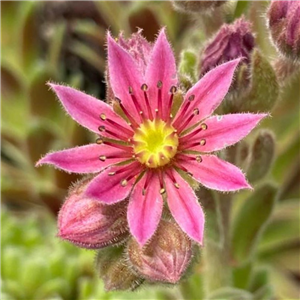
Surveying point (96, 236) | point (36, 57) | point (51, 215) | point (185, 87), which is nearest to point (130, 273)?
point (96, 236)

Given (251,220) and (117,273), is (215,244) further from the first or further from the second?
(117,273)

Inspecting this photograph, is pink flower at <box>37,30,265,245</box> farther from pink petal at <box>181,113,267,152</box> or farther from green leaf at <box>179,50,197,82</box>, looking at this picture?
green leaf at <box>179,50,197,82</box>

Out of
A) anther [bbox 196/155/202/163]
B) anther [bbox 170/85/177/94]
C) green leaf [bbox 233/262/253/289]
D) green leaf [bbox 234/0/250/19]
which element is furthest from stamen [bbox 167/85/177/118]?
green leaf [bbox 233/262/253/289]

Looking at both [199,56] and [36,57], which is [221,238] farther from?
[36,57]

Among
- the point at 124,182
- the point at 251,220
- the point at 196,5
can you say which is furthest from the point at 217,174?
the point at 251,220

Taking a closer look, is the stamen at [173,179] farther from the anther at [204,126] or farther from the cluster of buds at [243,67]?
the cluster of buds at [243,67]

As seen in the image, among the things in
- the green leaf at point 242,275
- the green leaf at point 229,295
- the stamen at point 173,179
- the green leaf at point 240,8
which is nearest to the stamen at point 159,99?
the stamen at point 173,179
